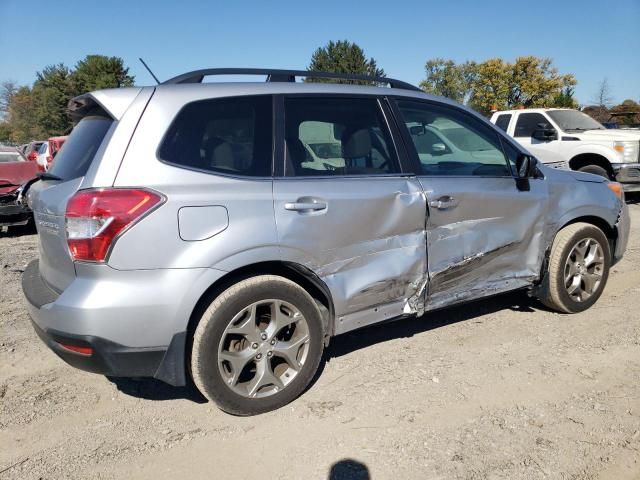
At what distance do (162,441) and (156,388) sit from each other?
0.63m

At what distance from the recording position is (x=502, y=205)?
3.76 meters

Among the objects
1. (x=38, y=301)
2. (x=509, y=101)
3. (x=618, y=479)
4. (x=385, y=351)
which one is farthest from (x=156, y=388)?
(x=509, y=101)

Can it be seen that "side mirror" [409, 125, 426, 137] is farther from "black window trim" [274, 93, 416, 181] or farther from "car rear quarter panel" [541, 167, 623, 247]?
"car rear quarter panel" [541, 167, 623, 247]

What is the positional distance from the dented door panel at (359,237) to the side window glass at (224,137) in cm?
22

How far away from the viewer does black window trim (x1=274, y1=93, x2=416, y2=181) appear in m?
2.98

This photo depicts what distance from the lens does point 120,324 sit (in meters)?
2.52

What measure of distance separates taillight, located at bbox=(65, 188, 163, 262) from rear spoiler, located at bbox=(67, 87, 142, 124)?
45 cm

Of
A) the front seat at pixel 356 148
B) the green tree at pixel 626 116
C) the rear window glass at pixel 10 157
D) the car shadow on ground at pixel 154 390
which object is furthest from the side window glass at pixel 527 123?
the green tree at pixel 626 116

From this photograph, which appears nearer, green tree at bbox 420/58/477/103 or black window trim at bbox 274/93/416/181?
black window trim at bbox 274/93/416/181

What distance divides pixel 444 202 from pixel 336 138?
828mm

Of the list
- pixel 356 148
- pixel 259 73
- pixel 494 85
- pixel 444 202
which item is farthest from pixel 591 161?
pixel 494 85

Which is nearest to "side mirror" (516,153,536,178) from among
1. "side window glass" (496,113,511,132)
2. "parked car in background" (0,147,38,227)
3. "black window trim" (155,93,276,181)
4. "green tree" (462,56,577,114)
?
"black window trim" (155,93,276,181)

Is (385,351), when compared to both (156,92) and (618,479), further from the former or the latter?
(156,92)

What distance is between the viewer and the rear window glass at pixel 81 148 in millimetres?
2723
